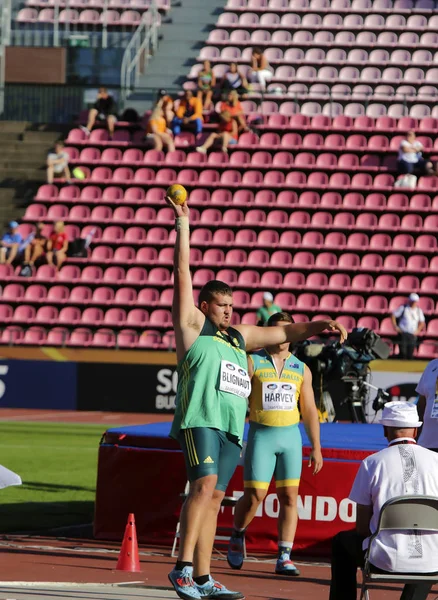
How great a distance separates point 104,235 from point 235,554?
770 inches

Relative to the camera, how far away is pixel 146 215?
28.6 meters

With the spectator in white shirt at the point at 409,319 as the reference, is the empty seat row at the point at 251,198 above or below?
above

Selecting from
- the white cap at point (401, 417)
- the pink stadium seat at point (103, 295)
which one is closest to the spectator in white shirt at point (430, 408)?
the white cap at point (401, 417)

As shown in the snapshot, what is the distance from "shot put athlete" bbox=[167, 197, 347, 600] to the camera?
23.8ft

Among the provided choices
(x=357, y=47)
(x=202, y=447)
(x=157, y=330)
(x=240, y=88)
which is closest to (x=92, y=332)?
(x=157, y=330)

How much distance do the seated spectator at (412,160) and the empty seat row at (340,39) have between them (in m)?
5.55

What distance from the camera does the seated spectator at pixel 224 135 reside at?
2925cm

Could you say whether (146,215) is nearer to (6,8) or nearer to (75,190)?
(75,190)

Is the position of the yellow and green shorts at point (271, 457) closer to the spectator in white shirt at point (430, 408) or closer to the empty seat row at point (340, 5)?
the spectator in white shirt at point (430, 408)

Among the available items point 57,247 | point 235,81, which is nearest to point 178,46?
point 235,81

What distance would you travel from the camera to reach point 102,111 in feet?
101

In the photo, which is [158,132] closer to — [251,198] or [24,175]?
[251,198]

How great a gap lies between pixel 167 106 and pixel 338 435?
774 inches

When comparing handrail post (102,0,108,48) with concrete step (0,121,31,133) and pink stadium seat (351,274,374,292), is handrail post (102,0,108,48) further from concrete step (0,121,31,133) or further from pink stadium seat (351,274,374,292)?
pink stadium seat (351,274,374,292)
